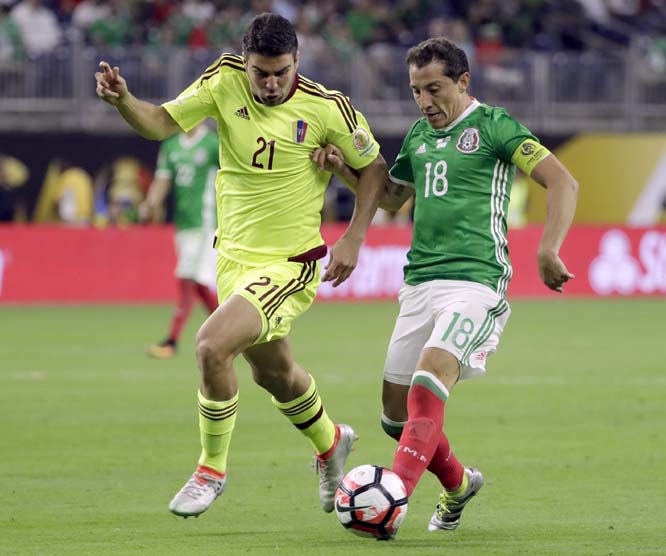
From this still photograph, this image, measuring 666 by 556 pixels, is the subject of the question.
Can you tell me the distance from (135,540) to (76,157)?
1783 cm

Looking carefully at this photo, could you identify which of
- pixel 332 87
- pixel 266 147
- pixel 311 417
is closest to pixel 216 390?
pixel 311 417

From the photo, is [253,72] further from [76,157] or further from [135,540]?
[76,157]

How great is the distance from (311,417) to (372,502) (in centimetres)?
159

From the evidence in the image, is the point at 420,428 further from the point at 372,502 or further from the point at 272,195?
the point at 272,195

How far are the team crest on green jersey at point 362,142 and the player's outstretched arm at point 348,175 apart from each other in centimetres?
10

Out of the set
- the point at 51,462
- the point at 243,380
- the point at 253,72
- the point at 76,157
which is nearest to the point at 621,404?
the point at 243,380

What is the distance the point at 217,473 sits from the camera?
711cm

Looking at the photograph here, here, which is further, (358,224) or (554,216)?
(358,224)

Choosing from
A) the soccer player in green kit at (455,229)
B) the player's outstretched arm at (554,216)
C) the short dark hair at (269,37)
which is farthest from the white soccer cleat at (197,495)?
the short dark hair at (269,37)

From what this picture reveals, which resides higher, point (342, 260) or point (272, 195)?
point (272, 195)

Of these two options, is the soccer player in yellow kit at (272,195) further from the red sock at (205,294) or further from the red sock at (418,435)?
the red sock at (205,294)

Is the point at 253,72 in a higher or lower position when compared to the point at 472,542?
higher

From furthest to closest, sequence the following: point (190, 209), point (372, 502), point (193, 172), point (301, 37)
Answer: point (301, 37) → point (190, 209) → point (193, 172) → point (372, 502)

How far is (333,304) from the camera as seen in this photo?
908 inches
